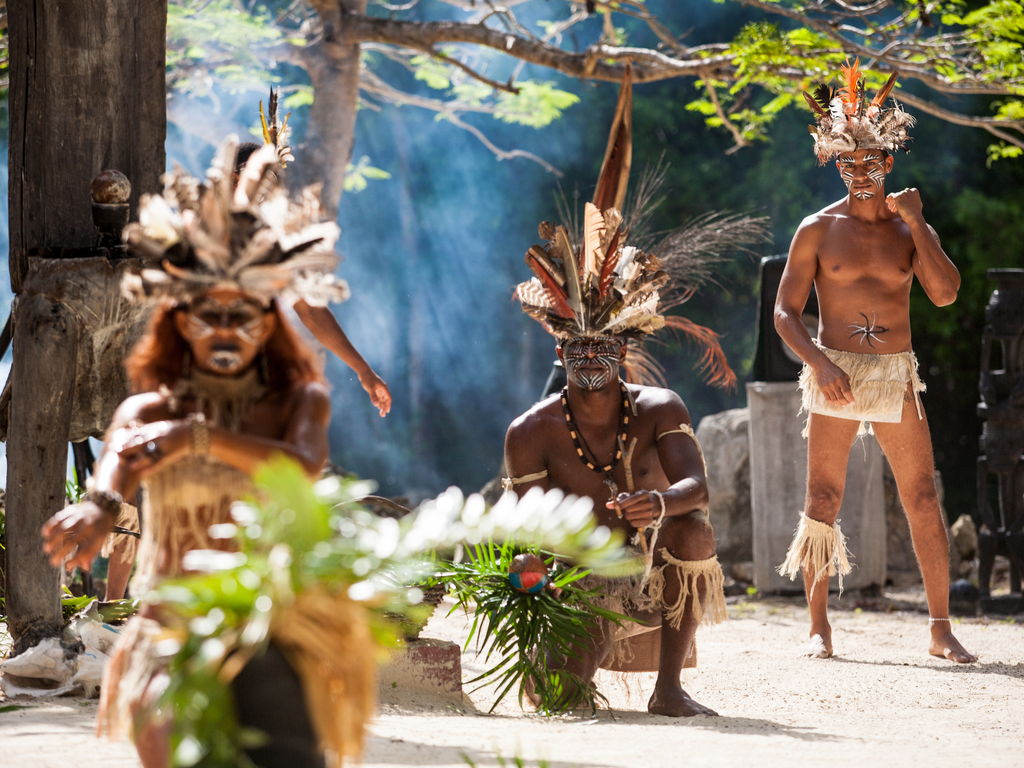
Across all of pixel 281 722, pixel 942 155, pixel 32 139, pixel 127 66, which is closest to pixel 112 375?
pixel 32 139

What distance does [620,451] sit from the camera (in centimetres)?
357

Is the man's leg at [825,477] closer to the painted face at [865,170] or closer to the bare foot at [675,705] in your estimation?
the painted face at [865,170]

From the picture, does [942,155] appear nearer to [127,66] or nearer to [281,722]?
[127,66]

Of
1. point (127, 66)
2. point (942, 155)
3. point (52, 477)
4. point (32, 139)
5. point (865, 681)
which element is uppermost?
point (942, 155)

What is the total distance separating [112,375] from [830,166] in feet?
33.4

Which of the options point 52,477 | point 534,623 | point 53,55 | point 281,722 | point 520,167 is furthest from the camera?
point 520,167

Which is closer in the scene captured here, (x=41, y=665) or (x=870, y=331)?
(x=41, y=665)

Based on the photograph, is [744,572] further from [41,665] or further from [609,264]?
[41,665]

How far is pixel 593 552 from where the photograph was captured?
6.33 feet

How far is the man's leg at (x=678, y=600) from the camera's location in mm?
3404

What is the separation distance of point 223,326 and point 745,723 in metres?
2.05

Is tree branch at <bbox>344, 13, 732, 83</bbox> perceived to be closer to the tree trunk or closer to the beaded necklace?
the tree trunk

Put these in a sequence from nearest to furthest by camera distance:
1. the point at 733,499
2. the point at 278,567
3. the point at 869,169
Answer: the point at 278,567
the point at 869,169
the point at 733,499

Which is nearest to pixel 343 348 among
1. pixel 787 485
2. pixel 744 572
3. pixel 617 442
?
pixel 617 442
